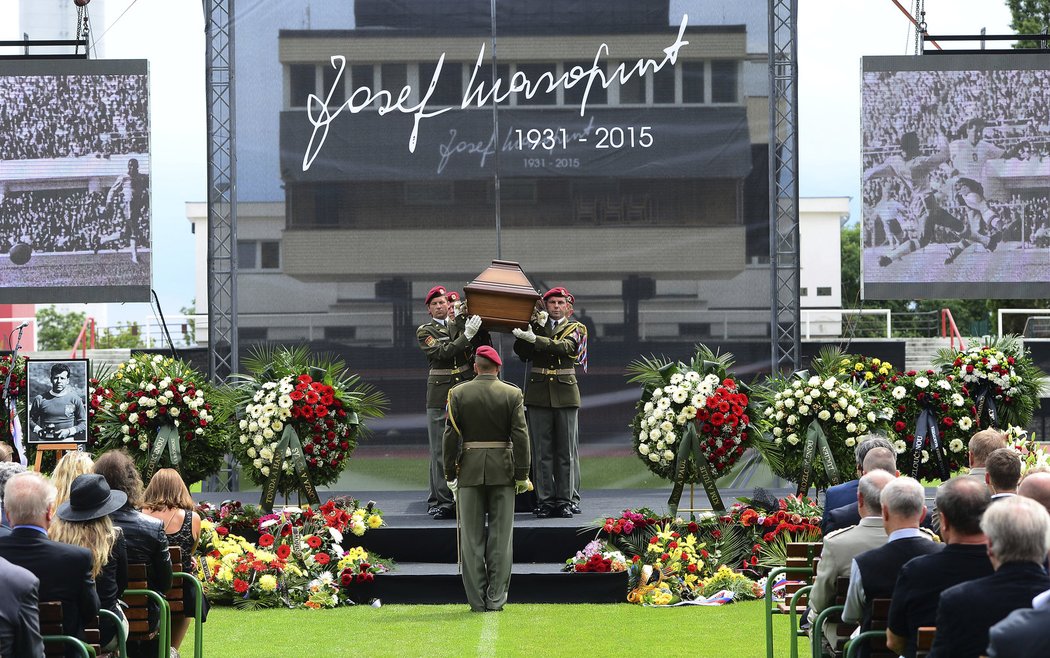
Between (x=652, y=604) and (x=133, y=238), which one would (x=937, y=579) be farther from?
(x=133, y=238)

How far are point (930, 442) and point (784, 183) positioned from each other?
10.9ft

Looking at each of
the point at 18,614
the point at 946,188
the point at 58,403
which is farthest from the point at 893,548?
the point at 946,188

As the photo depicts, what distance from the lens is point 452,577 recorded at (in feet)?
28.9

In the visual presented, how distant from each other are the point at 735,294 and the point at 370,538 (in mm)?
4738

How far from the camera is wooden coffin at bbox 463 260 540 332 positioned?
9.35 meters

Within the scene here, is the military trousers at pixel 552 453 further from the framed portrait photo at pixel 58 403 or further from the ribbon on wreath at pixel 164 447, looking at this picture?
the framed portrait photo at pixel 58 403

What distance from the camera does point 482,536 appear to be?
8.09m

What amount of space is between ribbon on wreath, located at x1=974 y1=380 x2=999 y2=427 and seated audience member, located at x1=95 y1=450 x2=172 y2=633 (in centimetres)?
678

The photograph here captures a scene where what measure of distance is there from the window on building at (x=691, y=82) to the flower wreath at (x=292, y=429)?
4.62 metres

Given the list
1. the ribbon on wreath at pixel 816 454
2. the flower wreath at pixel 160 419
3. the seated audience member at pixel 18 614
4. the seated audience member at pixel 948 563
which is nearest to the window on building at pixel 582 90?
the ribbon on wreath at pixel 816 454

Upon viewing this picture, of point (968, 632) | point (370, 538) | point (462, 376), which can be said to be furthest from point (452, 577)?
point (968, 632)

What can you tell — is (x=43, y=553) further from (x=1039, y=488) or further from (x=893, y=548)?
(x=1039, y=488)

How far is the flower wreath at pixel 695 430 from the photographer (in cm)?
946

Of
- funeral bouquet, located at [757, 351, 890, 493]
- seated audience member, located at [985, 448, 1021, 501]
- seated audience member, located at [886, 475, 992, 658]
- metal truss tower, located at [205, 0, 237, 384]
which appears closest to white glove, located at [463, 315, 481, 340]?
funeral bouquet, located at [757, 351, 890, 493]
